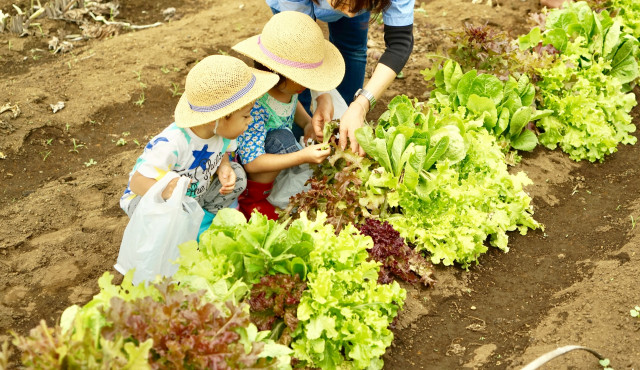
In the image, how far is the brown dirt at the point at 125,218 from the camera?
11.9 feet

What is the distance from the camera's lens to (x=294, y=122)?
489 centimetres

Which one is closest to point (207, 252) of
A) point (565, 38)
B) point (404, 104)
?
point (404, 104)

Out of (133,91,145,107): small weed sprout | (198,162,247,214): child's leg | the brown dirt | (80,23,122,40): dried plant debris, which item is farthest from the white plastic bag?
(80,23,122,40): dried plant debris

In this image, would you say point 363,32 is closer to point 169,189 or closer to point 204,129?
point 204,129

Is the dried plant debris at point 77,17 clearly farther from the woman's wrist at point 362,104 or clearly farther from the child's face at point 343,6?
the woman's wrist at point 362,104

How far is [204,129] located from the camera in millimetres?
3785

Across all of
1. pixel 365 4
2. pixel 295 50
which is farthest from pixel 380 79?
pixel 295 50

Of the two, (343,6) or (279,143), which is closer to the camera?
(343,6)

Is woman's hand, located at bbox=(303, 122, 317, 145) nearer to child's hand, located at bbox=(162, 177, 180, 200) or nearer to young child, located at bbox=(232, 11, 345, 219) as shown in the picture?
young child, located at bbox=(232, 11, 345, 219)

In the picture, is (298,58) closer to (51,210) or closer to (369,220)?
(369,220)

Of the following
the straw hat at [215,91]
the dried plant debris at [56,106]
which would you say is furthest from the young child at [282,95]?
the dried plant debris at [56,106]

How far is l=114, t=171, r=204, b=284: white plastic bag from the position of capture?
11.4ft

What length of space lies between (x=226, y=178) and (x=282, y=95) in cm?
79

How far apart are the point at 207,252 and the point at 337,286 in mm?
684
